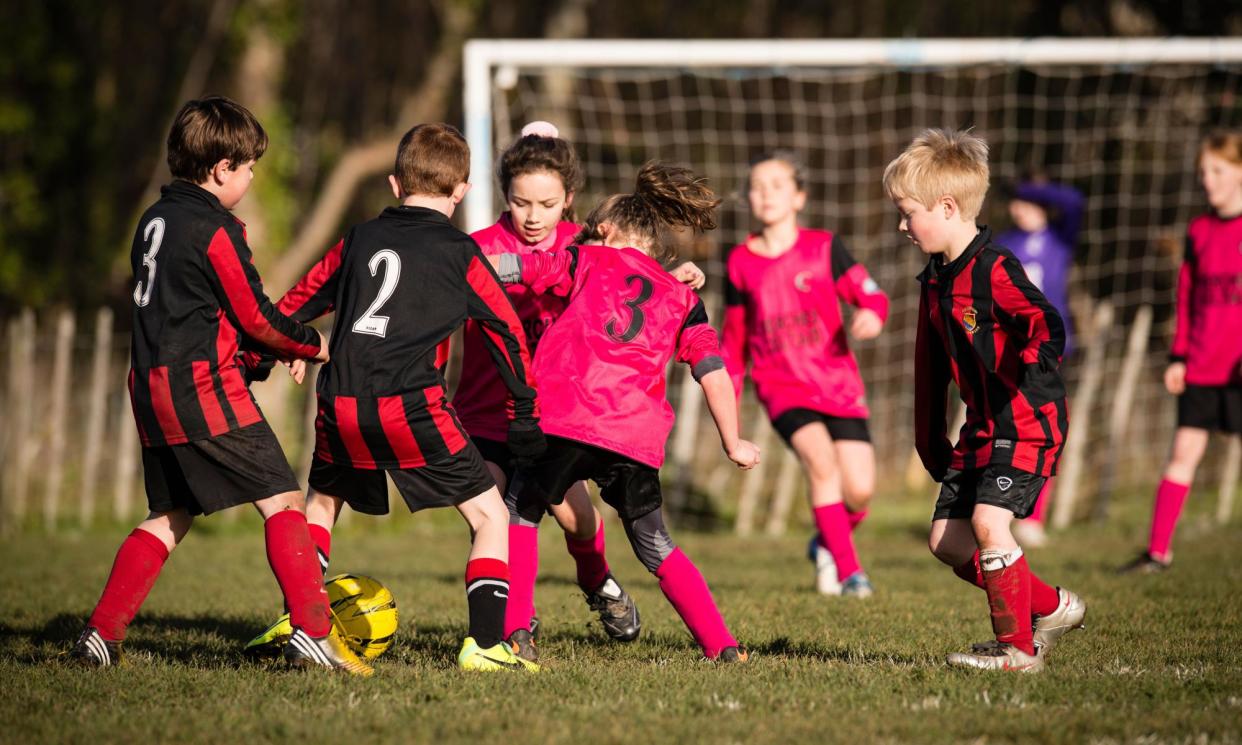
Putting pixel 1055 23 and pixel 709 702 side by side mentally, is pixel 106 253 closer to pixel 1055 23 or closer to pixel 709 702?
pixel 1055 23

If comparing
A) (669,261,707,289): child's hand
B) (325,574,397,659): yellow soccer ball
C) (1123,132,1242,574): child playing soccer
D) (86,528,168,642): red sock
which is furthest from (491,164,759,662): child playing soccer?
(1123,132,1242,574): child playing soccer

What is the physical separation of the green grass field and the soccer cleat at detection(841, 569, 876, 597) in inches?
9.0

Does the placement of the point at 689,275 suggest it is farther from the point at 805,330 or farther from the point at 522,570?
the point at 805,330

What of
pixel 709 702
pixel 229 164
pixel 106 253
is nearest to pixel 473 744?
pixel 709 702

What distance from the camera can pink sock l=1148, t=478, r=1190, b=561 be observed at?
24.6ft

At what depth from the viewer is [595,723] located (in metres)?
3.73

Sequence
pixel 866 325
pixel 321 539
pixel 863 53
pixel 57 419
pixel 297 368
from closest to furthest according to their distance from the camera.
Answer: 1. pixel 297 368
2. pixel 321 539
3. pixel 866 325
4. pixel 863 53
5. pixel 57 419

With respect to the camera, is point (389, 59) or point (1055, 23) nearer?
point (1055, 23)

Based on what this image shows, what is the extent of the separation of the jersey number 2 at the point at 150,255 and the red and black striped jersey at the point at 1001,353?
262cm

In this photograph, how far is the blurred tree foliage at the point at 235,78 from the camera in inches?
736

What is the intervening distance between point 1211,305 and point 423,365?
4.98m

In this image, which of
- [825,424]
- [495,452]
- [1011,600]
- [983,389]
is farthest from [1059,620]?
[825,424]

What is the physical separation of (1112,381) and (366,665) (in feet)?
33.6

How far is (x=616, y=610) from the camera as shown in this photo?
5.27 metres
